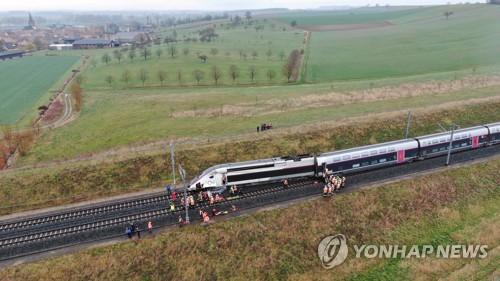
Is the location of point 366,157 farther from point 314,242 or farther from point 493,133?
point 493,133

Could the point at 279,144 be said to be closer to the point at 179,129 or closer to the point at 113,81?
the point at 179,129

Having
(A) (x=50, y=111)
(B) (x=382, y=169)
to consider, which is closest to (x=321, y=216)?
(B) (x=382, y=169)

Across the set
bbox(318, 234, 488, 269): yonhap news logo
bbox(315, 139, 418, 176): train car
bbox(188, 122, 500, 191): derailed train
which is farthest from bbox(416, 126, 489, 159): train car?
bbox(318, 234, 488, 269): yonhap news logo

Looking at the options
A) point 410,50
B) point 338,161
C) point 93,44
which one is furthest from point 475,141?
point 93,44

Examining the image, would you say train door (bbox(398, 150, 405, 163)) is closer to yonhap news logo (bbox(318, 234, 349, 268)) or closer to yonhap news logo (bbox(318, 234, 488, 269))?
yonhap news logo (bbox(318, 234, 488, 269))

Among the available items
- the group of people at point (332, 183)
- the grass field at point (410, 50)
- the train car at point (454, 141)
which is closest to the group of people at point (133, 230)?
the group of people at point (332, 183)
